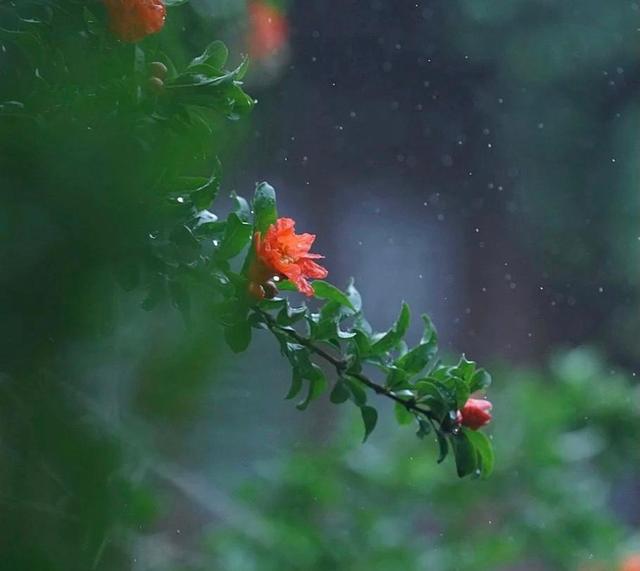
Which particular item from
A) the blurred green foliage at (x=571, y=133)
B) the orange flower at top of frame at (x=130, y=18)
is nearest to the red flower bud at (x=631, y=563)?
the blurred green foliage at (x=571, y=133)

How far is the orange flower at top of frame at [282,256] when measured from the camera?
55 cm

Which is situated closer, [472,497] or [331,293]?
[331,293]

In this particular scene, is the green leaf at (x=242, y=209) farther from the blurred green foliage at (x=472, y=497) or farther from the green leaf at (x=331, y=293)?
the blurred green foliage at (x=472, y=497)

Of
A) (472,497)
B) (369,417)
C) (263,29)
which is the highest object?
(263,29)

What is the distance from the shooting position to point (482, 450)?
0.64 metres

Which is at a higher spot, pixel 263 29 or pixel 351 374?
pixel 263 29

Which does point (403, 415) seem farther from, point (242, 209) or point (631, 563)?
point (631, 563)

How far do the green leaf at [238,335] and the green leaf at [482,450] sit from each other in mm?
150

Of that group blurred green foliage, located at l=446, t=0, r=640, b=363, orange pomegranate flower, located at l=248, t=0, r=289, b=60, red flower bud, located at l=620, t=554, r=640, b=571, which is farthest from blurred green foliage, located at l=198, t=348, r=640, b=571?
orange pomegranate flower, located at l=248, t=0, r=289, b=60

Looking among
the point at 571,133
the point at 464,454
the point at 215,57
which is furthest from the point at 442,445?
the point at 571,133

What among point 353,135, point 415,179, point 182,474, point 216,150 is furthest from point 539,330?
point 216,150

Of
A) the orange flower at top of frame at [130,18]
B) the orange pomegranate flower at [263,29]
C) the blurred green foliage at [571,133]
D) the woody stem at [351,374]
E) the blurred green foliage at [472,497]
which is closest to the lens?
the orange flower at top of frame at [130,18]

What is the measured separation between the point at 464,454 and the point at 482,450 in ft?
0.08

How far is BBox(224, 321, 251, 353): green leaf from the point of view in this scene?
1.86 feet
